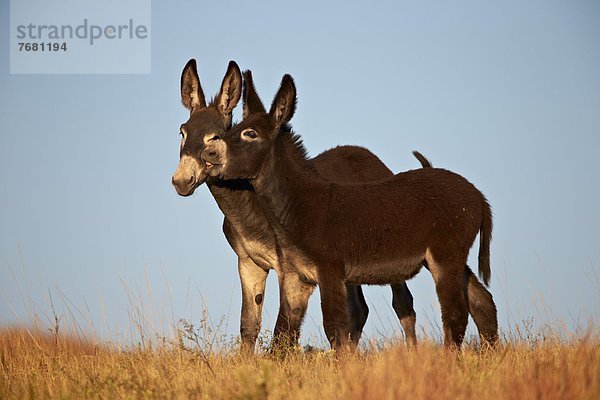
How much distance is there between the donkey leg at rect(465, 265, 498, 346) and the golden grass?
381 millimetres

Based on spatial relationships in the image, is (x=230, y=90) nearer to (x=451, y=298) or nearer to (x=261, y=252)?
(x=261, y=252)

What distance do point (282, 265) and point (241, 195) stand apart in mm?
1862

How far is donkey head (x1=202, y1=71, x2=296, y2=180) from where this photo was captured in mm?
9672

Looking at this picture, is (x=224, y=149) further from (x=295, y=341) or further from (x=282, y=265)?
(x=295, y=341)

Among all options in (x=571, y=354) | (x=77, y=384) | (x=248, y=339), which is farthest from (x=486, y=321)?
(x=77, y=384)

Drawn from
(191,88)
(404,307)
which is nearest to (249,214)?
(191,88)

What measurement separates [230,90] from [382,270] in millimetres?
4062

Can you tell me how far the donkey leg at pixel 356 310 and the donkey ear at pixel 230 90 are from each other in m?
3.30

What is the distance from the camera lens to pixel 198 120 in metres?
11.1

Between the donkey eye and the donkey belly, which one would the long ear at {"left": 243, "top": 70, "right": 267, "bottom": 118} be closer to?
the donkey eye

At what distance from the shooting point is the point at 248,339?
11344mm

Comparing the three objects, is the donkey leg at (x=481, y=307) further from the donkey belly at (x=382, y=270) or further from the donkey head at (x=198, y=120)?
the donkey head at (x=198, y=120)

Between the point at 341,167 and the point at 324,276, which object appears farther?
the point at 341,167

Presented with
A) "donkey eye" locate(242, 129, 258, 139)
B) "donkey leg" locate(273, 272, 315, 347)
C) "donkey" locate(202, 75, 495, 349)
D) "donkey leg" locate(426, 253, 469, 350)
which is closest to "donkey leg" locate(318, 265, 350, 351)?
"donkey" locate(202, 75, 495, 349)
